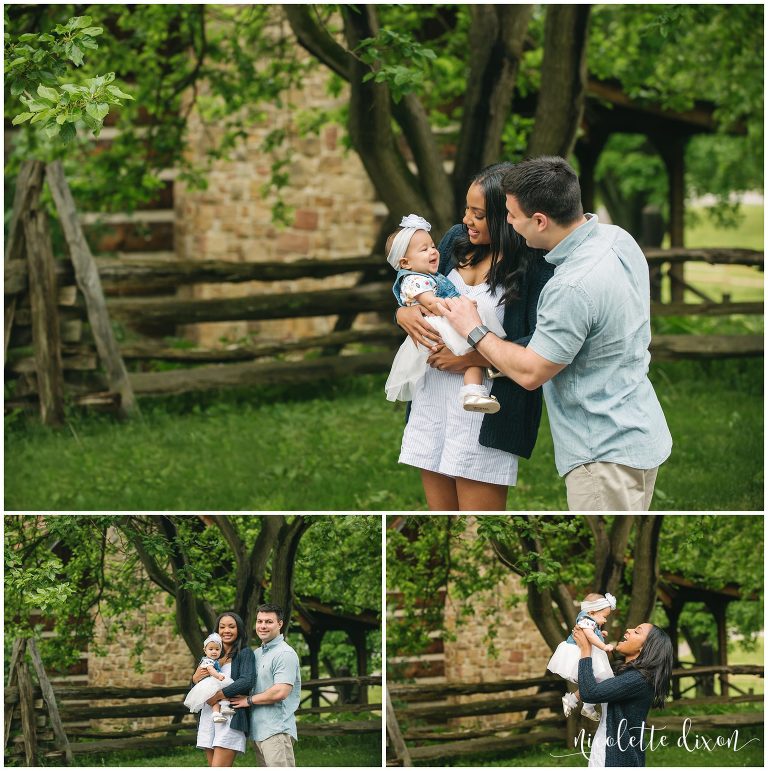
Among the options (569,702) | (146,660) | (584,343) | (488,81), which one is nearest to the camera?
(584,343)

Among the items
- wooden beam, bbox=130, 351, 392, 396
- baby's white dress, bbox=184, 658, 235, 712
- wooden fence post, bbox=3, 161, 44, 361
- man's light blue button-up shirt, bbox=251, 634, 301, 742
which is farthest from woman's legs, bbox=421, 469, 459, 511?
wooden beam, bbox=130, 351, 392, 396

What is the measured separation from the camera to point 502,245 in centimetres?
420

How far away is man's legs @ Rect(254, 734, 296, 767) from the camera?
481 cm

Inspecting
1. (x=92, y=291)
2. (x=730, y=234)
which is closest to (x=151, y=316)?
(x=92, y=291)

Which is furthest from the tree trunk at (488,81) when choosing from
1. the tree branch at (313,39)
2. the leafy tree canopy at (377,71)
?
the tree branch at (313,39)

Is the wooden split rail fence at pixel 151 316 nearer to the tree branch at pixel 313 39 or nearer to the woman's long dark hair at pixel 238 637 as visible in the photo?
the tree branch at pixel 313 39

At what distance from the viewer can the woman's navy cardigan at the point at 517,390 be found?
13.9ft

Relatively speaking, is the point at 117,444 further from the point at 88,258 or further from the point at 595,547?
the point at 595,547

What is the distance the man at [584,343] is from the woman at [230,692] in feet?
4.90

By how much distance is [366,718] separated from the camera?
4.85 m

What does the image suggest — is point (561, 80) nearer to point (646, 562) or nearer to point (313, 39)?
point (313, 39)

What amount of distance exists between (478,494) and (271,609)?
1011 millimetres

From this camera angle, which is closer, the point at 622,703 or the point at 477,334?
the point at 477,334

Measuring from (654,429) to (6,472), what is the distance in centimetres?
547
